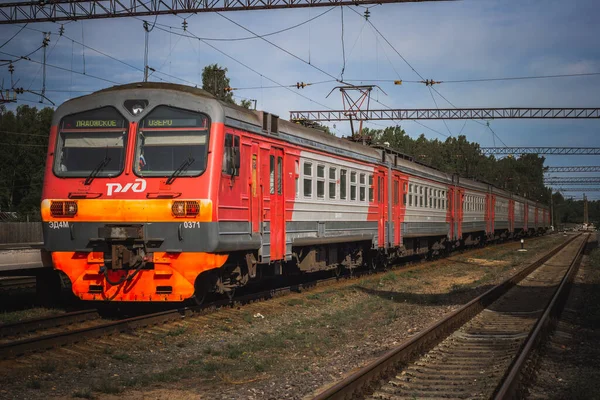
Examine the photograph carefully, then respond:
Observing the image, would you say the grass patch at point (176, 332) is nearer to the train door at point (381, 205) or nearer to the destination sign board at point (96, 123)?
the destination sign board at point (96, 123)

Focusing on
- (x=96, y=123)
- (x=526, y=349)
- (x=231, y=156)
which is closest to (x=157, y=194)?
(x=231, y=156)

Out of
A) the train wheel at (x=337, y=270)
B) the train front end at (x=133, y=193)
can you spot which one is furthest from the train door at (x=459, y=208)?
the train front end at (x=133, y=193)

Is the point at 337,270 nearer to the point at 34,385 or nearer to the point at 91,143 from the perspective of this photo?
the point at 91,143

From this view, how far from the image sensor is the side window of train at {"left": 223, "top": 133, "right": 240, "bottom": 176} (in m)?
11.4

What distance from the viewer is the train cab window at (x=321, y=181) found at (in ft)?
52.7

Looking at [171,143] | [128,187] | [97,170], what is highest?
[171,143]

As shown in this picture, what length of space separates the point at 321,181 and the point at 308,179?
0.83m

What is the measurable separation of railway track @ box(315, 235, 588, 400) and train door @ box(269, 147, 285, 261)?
3.93m

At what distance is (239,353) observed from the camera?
926 cm

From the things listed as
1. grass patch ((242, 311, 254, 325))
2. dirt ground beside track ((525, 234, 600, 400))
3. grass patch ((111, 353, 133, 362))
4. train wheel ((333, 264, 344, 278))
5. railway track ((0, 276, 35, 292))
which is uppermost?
train wheel ((333, 264, 344, 278))

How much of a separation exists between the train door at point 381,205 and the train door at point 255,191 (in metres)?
8.27

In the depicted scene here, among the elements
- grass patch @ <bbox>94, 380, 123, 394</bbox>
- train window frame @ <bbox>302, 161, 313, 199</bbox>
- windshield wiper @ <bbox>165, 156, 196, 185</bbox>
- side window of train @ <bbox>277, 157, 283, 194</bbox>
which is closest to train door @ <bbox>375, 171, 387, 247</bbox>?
train window frame @ <bbox>302, 161, 313, 199</bbox>

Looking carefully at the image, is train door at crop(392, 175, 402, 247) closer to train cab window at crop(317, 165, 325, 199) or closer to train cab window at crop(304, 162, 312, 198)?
train cab window at crop(317, 165, 325, 199)

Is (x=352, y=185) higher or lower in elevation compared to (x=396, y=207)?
higher
